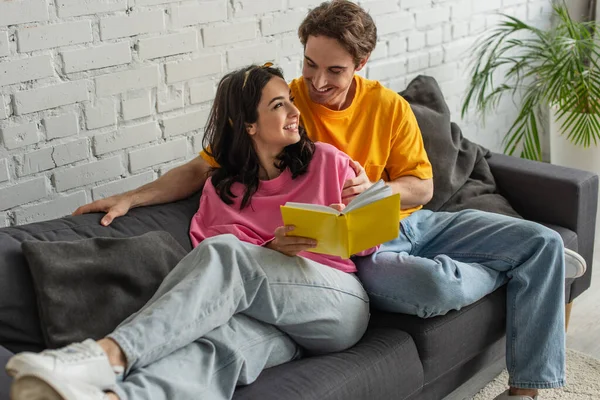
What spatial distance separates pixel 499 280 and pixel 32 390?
1361 mm

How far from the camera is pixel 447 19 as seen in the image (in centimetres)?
351

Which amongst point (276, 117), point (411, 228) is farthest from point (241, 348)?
point (411, 228)

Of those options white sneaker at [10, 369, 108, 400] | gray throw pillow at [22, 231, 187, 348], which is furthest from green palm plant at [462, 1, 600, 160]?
A: white sneaker at [10, 369, 108, 400]

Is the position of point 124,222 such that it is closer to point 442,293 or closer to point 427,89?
point 442,293

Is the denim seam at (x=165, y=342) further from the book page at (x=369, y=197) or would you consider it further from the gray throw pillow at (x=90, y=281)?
the book page at (x=369, y=197)

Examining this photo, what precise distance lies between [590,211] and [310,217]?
1.32 metres

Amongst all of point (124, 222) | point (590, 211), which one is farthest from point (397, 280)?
point (590, 211)

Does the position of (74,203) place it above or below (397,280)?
above

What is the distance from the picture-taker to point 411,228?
2.39 meters

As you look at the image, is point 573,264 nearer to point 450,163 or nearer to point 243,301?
point 450,163

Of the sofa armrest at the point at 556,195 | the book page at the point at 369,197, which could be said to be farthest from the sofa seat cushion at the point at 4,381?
the sofa armrest at the point at 556,195

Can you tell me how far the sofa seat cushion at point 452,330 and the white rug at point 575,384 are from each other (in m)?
0.27

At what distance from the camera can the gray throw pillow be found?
1.82 metres

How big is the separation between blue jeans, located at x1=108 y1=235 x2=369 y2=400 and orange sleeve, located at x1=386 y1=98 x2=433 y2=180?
49 centimetres
